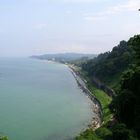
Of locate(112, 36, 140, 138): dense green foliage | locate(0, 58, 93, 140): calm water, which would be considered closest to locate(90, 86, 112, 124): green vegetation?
locate(0, 58, 93, 140): calm water

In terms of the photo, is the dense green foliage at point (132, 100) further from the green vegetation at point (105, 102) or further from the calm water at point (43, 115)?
the green vegetation at point (105, 102)

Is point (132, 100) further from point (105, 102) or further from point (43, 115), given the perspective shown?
point (105, 102)

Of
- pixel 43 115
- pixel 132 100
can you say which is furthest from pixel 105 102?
pixel 132 100

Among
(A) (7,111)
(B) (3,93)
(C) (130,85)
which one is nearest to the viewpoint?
(C) (130,85)

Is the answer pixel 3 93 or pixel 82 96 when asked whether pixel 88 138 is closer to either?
pixel 82 96

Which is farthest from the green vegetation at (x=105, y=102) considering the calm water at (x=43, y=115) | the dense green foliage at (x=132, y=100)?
the dense green foliage at (x=132, y=100)

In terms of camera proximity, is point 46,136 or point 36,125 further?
point 36,125

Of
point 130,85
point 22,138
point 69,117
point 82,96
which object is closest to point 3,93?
point 82,96

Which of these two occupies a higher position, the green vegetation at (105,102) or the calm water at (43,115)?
the green vegetation at (105,102)

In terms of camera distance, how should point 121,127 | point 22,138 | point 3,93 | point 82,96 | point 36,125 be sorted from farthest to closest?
point 3,93 < point 82,96 < point 36,125 < point 22,138 < point 121,127

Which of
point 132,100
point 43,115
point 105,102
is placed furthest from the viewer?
point 105,102

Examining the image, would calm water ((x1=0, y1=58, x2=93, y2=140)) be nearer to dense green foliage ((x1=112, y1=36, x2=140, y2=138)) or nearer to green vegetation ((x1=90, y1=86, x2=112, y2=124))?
green vegetation ((x1=90, y1=86, x2=112, y2=124))
